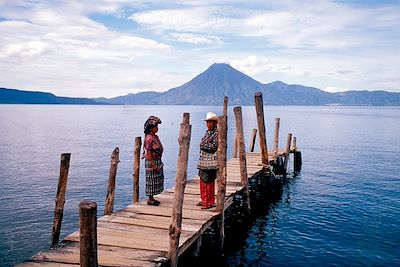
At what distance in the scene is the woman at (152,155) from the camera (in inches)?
383

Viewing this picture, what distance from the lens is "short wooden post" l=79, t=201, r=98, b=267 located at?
4.80 meters

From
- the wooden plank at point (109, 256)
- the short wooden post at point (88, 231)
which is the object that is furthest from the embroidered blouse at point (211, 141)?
the short wooden post at point (88, 231)

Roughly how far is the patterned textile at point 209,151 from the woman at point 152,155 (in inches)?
44.9

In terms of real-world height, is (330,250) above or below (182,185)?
below

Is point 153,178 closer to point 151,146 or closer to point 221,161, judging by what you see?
point 151,146

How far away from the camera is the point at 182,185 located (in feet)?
26.5

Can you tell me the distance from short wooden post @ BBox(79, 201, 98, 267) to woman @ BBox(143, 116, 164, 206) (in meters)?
4.84

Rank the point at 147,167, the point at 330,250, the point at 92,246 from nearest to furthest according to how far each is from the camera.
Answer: the point at 92,246 → the point at 147,167 → the point at 330,250

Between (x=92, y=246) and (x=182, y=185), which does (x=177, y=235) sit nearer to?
(x=182, y=185)

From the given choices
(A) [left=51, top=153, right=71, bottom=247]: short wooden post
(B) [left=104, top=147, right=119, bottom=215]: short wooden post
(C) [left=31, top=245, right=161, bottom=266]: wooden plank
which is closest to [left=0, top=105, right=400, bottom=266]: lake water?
(A) [left=51, top=153, right=71, bottom=247]: short wooden post

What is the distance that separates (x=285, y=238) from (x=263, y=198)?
Answer: 6.78 m

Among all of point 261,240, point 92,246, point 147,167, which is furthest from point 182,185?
point 261,240

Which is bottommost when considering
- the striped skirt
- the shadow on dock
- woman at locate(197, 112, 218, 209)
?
the shadow on dock

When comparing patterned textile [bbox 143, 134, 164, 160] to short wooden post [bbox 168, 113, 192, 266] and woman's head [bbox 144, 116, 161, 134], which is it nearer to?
woman's head [bbox 144, 116, 161, 134]
